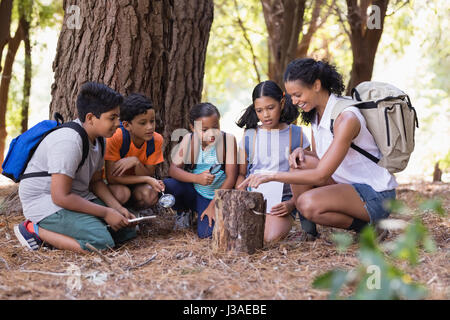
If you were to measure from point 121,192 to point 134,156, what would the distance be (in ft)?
1.03

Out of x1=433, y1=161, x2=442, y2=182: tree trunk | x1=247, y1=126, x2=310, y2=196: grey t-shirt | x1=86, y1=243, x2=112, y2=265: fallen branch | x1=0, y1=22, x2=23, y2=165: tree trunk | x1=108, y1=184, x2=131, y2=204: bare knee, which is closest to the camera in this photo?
x1=86, y1=243, x2=112, y2=265: fallen branch

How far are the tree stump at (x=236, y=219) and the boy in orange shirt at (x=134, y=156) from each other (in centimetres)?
70

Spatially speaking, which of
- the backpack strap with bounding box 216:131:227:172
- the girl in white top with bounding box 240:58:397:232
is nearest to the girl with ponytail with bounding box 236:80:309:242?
the backpack strap with bounding box 216:131:227:172

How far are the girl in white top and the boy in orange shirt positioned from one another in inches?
39.5

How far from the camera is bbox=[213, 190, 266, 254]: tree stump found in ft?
10.4

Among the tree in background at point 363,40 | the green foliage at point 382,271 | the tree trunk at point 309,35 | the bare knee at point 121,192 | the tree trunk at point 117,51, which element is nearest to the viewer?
the green foliage at point 382,271

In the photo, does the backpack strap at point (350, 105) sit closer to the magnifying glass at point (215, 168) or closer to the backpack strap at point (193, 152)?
the magnifying glass at point (215, 168)

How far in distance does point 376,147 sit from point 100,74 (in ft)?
8.18

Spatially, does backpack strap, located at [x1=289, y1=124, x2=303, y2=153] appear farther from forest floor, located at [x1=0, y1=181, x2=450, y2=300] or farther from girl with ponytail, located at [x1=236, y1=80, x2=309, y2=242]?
forest floor, located at [x1=0, y1=181, x2=450, y2=300]

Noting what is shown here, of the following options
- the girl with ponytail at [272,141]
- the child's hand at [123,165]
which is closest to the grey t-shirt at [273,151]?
the girl with ponytail at [272,141]

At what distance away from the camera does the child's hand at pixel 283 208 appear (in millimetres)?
3777

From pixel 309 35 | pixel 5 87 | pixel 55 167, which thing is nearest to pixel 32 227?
pixel 55 167
